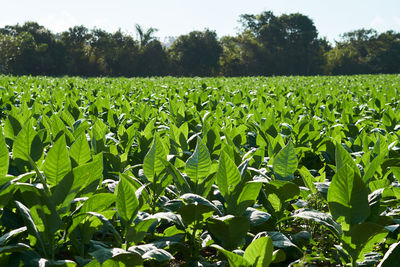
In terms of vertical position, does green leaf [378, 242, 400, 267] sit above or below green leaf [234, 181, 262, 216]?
below

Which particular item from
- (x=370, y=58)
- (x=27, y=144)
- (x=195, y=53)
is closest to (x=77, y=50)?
(x=195, y=53)

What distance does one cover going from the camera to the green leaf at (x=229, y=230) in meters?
1.81

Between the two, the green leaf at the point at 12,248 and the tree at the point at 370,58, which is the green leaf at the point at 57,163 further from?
the tree at the point at 370,58

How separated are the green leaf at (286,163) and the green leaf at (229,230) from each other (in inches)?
19.8

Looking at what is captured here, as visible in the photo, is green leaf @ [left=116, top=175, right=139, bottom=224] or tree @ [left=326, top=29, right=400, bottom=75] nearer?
green leaf @ [left=116, top=175, right=139, bottom=224]

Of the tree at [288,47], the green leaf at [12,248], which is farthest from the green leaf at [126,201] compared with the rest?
the tree at [288,47]

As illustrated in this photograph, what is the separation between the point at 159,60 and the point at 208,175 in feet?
190

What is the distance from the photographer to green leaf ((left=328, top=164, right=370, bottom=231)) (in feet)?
5.53

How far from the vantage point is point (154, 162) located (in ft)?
6.97

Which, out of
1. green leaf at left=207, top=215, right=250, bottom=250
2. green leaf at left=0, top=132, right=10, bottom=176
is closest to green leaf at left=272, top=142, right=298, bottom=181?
green leaf at left=207, top=215, right=250, bottom=250

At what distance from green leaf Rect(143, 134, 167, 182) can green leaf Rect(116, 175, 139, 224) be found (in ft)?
1.38

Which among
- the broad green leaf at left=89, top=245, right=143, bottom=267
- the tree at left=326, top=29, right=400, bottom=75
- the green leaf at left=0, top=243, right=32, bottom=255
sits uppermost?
the tree at left=326, top=29, right=400, bottom=75

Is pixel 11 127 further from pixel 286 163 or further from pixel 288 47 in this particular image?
pixel 288 47

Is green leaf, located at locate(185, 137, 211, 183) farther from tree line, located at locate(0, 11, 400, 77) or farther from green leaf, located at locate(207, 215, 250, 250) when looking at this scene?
tree line, located at locate(0, 11, 400, 77)
